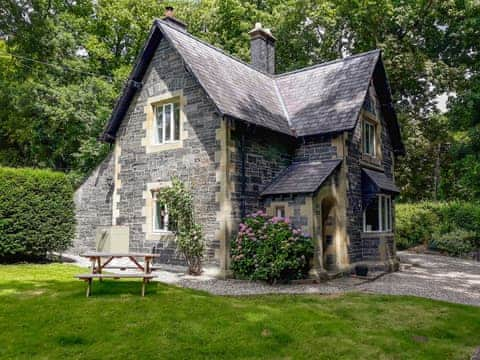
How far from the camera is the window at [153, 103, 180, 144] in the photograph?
13.8 meters

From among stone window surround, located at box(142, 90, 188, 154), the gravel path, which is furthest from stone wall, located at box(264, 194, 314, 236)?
stone window surround, located at box(142, 90, 188, 154)

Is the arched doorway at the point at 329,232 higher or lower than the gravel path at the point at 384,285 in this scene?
higher

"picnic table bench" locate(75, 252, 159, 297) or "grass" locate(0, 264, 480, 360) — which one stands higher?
"picnic table bench" locate(75, 252, 159, 297)

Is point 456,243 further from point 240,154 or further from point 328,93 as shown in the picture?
point 240,154

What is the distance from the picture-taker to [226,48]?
95.3 ft

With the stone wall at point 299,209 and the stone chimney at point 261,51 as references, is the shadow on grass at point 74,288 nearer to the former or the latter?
the stone wall at point 299,209

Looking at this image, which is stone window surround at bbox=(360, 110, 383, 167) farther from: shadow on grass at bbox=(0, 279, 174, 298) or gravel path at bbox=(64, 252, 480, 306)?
shadow on grass at bbox=(0, 279, 174, 298)

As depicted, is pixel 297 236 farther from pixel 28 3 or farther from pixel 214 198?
pixel 28 3

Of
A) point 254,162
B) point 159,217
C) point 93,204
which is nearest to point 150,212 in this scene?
point 159,217

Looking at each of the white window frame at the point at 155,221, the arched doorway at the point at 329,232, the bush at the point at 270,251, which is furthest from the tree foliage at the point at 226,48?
the bush at the point at 270,251

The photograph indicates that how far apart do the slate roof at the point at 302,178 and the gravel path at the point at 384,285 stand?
2.79m

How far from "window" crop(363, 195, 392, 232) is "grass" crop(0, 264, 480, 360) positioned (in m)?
5.85

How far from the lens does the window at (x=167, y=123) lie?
13.8 m

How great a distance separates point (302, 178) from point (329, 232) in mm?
2018
